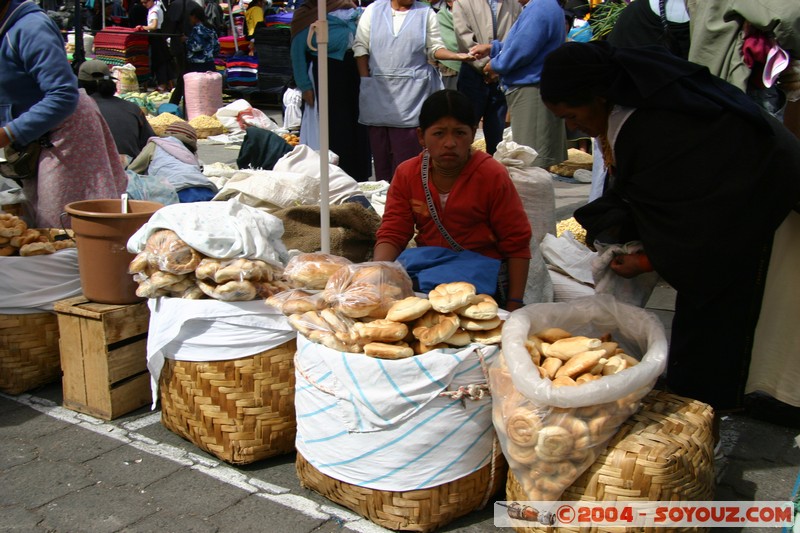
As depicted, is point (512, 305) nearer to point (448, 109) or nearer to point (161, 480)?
point (448, 109)

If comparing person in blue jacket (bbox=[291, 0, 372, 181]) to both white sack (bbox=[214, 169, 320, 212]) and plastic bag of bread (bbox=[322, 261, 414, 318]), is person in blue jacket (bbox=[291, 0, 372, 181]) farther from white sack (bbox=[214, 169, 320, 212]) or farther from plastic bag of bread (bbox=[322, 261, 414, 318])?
plastic bag of bread (bbox=[322, 261, 414, 318])

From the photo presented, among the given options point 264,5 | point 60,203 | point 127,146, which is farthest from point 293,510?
point 264,5

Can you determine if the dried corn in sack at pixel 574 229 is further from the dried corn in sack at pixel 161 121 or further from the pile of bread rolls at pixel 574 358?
the dried corn in sack at pixel 161 121

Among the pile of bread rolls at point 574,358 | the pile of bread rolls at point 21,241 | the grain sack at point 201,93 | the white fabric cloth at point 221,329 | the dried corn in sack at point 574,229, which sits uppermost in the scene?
the grain sack at point 201,93

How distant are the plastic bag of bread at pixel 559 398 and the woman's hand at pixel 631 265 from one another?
0.71 feet

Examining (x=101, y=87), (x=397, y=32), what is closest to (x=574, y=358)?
(x=397, y=32)

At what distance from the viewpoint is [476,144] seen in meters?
8.55

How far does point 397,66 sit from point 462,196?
2640 millimetres

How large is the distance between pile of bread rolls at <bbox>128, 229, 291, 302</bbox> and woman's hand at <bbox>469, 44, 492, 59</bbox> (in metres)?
3.39

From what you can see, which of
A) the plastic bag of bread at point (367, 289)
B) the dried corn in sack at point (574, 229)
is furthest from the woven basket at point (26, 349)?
the dried corn in sack at point (574, 229)

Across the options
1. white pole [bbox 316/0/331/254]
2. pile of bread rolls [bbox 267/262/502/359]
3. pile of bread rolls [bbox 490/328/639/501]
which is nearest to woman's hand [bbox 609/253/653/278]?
pile of bread rolls [bbox 490/328/639/501]

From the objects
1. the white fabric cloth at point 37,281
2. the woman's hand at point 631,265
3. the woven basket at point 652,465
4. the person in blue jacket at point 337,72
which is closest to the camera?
the woven basket at point 652,465

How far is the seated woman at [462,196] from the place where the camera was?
2930mm

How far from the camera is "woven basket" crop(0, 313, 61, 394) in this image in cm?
339
